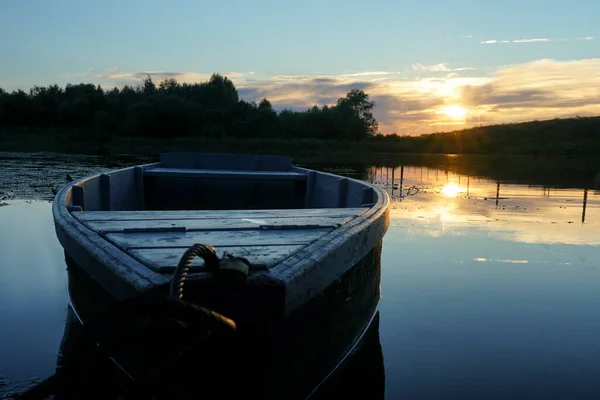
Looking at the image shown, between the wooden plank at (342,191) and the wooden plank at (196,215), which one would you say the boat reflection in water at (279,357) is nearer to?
the wooden plank at (196,215)

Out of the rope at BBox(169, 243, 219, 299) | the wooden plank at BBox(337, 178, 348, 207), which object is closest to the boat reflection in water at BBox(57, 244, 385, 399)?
the rope at BBox(169, 243, 219, 299)

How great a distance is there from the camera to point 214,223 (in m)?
2.87

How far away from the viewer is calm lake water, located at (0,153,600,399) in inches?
145

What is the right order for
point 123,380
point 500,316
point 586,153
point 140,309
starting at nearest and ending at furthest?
point 140,309, point 123,380, point 500,316, point 586,153

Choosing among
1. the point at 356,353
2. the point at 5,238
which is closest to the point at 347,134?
the point at 5,238

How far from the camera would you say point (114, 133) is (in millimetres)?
43344

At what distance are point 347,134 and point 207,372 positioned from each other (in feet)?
174

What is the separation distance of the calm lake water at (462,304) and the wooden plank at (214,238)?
1.65 m

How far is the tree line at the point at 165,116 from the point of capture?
1721 inches

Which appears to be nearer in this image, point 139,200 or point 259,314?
point 259,314

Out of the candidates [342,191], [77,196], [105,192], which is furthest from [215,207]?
[77,196]

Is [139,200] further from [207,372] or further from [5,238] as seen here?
[207,372]

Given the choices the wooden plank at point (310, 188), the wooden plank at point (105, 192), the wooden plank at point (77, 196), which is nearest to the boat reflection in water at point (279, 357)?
the wooden plank at point (77, 196)

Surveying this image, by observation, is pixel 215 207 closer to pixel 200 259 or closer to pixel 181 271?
pixel 200 259
